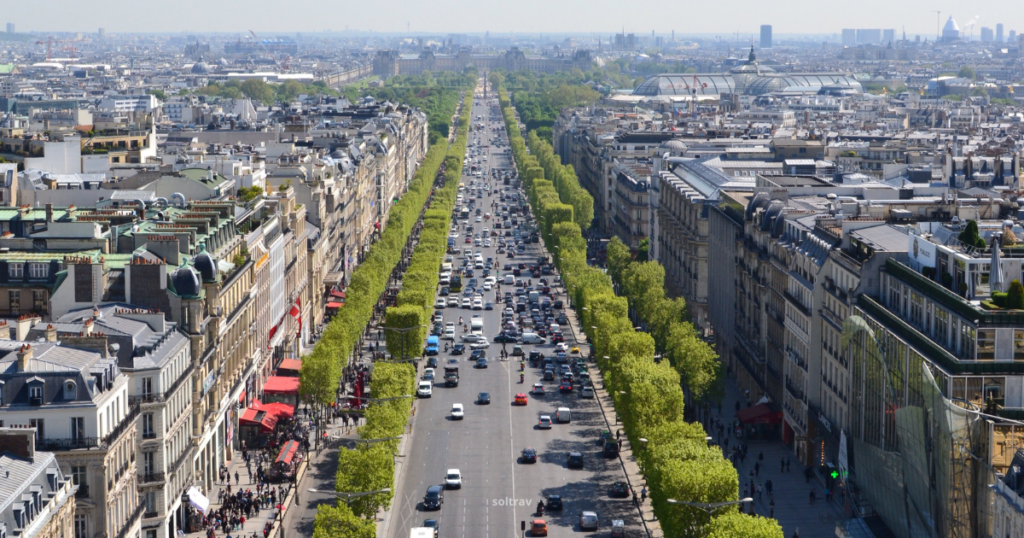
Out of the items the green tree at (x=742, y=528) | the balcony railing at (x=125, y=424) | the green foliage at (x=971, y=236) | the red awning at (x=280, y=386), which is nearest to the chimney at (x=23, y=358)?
the balcony railing at (x=125, y=424)

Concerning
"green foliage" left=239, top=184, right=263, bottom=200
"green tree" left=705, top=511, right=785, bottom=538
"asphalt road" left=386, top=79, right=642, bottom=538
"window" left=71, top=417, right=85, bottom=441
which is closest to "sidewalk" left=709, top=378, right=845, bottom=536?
"asphalt road" left=386, top=79, right=642, bottom=538

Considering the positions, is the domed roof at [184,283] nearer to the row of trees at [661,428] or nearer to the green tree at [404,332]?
the row of trees at [661,428]

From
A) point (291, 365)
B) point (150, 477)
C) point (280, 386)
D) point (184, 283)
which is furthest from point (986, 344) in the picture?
point (291, 365)

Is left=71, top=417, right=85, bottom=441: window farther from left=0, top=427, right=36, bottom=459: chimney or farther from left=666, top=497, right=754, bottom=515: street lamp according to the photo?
left=666, top=497, right=754, bottom=515: street lamp

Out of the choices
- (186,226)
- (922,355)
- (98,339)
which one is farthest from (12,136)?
(922,355)

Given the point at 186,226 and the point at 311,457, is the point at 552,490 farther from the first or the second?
the point at 186,226
